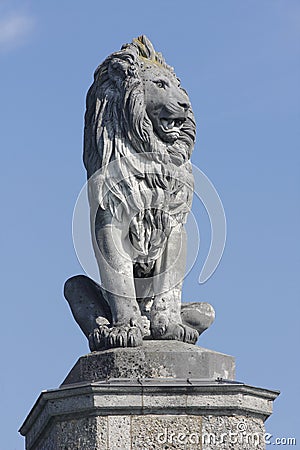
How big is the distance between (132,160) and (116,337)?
6.38 feet

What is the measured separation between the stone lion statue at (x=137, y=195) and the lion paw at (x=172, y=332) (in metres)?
0.02

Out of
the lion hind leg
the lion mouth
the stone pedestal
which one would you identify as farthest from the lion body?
the stone pedestal

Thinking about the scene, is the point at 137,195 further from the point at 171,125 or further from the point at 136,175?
the point at 171,125

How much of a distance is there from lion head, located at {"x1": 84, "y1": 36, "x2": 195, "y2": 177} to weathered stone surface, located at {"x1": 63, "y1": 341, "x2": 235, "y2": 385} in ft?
6.84

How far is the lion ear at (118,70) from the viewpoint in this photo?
50.3 feet

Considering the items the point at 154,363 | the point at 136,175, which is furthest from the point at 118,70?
the point at 154,363

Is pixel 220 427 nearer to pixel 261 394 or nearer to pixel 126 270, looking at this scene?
pixel 261 394

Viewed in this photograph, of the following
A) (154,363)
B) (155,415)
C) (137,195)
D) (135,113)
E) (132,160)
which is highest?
(135,113)

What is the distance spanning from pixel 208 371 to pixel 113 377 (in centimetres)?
95

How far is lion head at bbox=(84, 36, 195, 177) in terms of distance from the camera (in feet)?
49.9

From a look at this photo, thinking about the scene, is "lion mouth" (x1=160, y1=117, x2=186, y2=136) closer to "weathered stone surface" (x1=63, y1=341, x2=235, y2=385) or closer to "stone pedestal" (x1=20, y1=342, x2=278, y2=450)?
"weathered stone surface" (x1=63, y1=341, x2=235, y2=385)

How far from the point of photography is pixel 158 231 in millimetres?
15320

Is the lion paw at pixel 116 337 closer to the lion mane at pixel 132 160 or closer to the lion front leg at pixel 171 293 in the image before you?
the lion front leg at pixel 171 293

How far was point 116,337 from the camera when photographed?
47.4 feet
